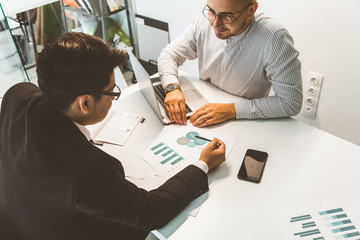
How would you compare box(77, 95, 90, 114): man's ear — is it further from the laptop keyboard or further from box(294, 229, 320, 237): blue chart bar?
box(294, 229, 320, 237): blue chart bar

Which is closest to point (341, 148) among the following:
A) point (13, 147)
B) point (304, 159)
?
point (304, 159)

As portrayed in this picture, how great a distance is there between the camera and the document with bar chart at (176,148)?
4.08 feet

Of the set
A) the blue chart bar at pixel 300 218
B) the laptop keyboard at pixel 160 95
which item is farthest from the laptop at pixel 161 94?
the blue chart bar at pixel 300 218

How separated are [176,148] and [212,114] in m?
0.24

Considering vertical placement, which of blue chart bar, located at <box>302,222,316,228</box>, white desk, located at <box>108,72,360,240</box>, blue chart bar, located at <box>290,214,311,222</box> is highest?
white desk, located at <box>108,72,360,240</box>

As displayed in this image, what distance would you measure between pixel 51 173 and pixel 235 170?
67 cm

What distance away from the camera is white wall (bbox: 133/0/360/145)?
1.81 meters

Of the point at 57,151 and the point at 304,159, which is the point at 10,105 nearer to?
the point at 57,151

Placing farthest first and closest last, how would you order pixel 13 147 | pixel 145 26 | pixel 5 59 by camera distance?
pixel 145 26, pixel 5 59, pixel 13 147

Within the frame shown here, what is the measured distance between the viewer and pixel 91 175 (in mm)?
866

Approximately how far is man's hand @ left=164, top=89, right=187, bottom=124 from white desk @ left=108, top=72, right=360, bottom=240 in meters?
0.10

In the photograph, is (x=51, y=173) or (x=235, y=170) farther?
(x=235, y=170)

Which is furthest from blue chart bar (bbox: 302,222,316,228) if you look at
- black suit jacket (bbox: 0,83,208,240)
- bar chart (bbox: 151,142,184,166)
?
bar chart (bbox: 151,142,184,166)

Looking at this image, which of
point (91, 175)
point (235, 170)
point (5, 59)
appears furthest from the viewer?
point (5, 59)
